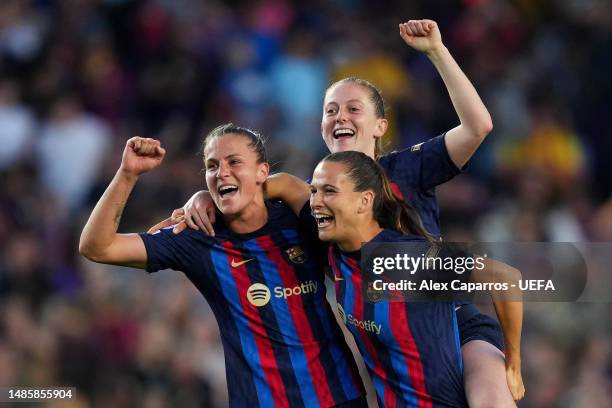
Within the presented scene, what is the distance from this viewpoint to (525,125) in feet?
33.6

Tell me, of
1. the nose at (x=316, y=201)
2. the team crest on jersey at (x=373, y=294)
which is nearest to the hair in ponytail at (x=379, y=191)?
the nose at (x=316, y=201)

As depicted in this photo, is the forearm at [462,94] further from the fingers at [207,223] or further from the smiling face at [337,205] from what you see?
the fingers at [207,223]

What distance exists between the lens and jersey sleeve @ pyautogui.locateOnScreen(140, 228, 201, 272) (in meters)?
5.20

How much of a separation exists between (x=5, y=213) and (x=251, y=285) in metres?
4.72

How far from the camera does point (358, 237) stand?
5078mm

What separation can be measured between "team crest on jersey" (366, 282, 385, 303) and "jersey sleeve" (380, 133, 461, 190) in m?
0.65

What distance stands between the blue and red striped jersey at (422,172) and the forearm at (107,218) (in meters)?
1.16

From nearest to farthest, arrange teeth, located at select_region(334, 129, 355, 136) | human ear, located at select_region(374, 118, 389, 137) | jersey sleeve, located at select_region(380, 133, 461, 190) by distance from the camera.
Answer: jersey sleeve, located at select_region(380, 133, 461, 190) → teeth, located at select_region(334, 129, 355, 136) → human ear, located at select_region(374, 118, 389, 137)

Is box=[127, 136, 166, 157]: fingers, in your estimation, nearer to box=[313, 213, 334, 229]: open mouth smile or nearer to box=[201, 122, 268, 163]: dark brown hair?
box=[201, 122, 268, 163]: dark brown hair

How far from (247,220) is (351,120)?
0.71 metres

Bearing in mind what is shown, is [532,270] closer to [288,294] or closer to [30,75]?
[288,294]

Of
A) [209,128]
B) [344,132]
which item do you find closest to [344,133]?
[344,132]

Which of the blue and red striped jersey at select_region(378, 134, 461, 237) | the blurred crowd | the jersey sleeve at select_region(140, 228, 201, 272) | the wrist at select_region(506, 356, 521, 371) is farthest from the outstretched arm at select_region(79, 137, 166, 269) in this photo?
the blurred crowd

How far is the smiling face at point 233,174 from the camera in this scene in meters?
5.22
